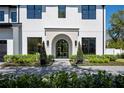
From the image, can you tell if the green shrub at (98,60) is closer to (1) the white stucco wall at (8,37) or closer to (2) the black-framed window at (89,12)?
(2) the black-framed window at (89,12)

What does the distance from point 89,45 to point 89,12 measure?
390cm

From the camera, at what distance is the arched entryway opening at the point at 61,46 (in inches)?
1126

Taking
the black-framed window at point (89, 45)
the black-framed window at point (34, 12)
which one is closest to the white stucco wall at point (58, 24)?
the black-framed window at point (34, 12)

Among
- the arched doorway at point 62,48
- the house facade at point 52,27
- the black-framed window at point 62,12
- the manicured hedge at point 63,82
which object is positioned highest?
the black-framed window at point 62,12

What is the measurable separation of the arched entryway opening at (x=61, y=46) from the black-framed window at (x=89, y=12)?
11.7 ft

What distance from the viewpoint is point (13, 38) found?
27.5 metres

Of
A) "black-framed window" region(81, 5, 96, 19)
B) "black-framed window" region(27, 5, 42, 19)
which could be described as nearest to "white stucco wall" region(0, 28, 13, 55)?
"black-framed window" region(27, 5, 42, 19)

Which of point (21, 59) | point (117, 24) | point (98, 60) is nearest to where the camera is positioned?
point (21, 59)

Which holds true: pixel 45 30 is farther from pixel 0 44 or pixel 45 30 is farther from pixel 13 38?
pixel 0 44

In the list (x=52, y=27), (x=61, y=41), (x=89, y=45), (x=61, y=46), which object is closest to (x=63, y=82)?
(x=52, y=27)

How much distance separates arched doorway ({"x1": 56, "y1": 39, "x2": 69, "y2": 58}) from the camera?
28.8m

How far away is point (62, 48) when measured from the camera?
94.9ft

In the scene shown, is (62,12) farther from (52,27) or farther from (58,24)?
(52,27)
